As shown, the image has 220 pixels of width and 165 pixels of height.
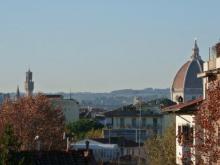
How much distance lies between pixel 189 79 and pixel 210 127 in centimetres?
16233

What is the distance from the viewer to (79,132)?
12794cm

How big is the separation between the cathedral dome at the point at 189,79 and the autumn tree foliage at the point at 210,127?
494ft

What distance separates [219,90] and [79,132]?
10636 cm

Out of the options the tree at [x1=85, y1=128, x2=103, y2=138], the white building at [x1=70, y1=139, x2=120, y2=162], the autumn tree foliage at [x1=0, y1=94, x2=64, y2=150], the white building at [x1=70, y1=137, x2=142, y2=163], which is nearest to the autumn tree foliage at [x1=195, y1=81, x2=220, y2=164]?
the autumn tree foliage at [x1=0, y1=94, x2=64, y2=150]

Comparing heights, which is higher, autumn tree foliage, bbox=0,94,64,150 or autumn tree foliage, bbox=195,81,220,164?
autumn tree foliage, bbox=0,94,64,150

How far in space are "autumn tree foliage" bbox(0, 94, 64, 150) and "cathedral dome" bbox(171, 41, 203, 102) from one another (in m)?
97.3

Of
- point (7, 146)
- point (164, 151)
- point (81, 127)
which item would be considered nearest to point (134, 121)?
point (81, 127)

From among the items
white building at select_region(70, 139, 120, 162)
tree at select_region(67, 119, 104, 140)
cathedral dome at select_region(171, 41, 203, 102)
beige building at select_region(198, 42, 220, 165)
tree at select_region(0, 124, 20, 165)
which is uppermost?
cathedral dome at select_region(171, 41, 203, 102)

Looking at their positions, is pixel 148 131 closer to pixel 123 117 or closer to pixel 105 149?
pixel 123 117

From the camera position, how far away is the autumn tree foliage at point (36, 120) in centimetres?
6981

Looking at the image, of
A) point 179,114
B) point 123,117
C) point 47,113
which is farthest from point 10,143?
point 123,117

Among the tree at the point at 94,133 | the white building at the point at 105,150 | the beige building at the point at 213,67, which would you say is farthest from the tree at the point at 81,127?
the beige building at the point at 213,67

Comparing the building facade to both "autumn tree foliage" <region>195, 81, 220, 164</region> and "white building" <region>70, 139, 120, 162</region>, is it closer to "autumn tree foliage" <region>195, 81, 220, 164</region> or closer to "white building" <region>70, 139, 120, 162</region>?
"white building" <region>70, 139, 120, 162</region>

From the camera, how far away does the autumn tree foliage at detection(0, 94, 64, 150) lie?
69.8 m
